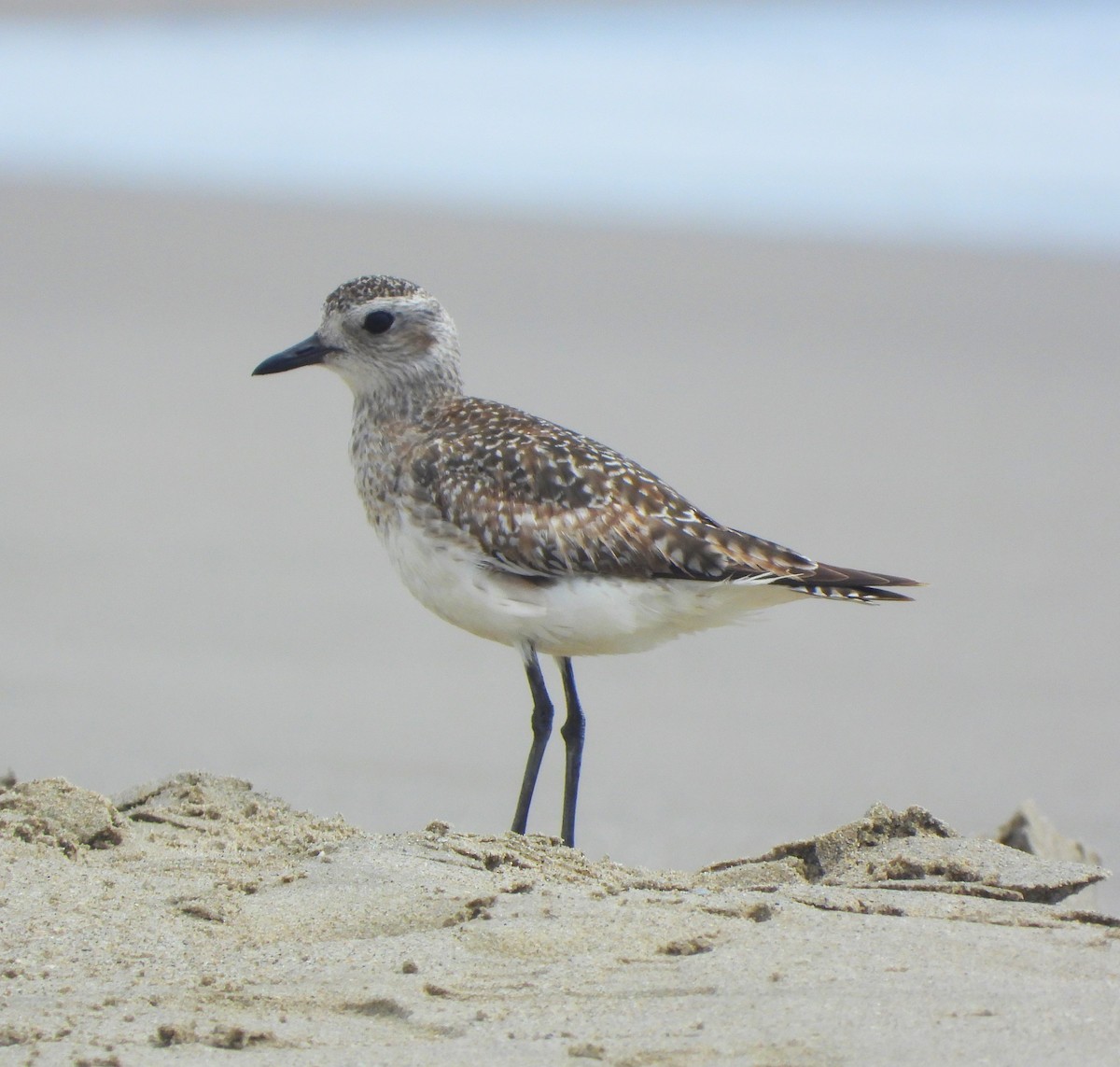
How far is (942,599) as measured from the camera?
8.68 m

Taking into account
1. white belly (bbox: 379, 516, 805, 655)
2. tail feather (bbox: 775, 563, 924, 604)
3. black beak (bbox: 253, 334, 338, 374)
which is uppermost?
black beak (bbox: 253, 334, 338, 374)

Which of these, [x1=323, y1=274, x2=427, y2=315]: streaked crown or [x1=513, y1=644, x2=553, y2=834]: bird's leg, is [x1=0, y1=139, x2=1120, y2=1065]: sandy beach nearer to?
[x1=513, y1=644, x2=553, y2=834]: bird's leg

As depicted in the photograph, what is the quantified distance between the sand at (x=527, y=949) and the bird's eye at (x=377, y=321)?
191cm

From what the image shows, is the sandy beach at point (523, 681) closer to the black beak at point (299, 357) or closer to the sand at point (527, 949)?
the sand at point (527, 949)

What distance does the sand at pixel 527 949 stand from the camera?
3.07 metres

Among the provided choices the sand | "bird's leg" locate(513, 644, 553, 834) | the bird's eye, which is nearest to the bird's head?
the bird's eye

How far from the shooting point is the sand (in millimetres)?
3070

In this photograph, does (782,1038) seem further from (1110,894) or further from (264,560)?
(264,560)

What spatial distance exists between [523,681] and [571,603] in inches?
123

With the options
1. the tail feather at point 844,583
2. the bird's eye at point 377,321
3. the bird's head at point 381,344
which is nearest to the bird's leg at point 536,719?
the tail feather at point 844,583

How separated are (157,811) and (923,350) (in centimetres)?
863

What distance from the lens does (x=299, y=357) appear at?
233 inches

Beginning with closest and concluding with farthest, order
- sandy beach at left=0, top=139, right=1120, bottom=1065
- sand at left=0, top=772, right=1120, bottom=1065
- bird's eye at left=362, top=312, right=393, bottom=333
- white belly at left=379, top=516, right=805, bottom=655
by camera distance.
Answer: sand at left=0, top=772, right=1120, bottom=1065
sandy beach at left=0, top=139, right=1120, bottom=1065
white belly at left=379, top=516, right=805, bottom=655
bird's eye at left=362, top=312, right=393, bottom=333

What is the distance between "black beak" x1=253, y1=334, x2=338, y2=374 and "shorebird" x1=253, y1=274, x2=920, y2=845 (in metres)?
0.53
